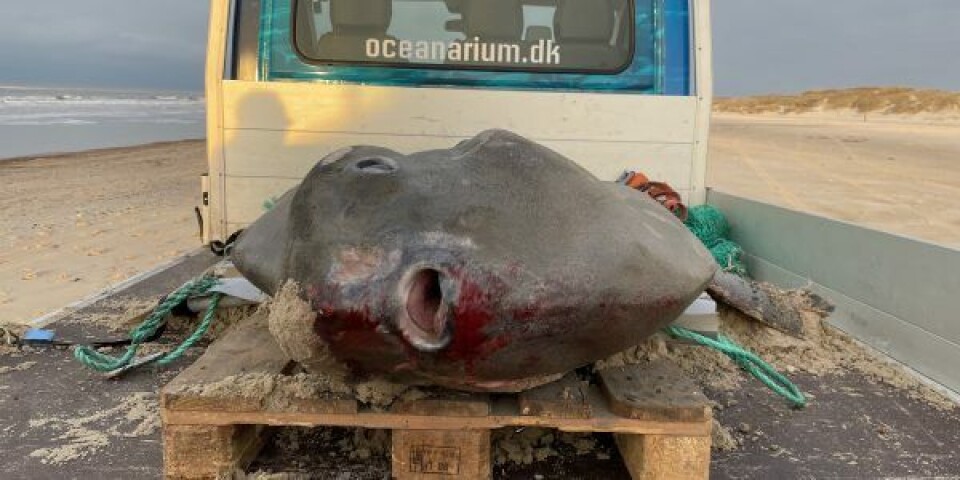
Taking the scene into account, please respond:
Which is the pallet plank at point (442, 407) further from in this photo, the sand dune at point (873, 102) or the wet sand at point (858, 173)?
the sand dune at point (873, 102)

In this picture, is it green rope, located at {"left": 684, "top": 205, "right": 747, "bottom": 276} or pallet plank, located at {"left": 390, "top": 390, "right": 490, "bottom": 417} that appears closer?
pallet plank, located at {"left": 390, "top": 390, "right": 490, "bottom": 417}

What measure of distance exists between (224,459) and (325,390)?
35 cm

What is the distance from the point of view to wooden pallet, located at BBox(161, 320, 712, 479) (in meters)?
2.19

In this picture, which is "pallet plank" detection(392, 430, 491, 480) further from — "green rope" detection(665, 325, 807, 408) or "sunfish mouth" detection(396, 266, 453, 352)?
"green rope" detection(665, 325, 807, 408)

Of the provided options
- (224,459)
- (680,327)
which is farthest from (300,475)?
(680,327)

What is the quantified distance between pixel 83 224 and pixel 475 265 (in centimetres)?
1030

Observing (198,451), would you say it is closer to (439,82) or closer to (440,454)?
(440,454)

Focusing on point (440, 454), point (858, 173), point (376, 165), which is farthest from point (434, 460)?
point (858, 173)

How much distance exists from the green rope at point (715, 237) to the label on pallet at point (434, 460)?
7.46ft

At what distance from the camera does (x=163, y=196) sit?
1373 cm

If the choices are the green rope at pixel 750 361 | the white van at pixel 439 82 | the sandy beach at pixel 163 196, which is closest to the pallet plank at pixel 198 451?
the green rope at pixel 750 361

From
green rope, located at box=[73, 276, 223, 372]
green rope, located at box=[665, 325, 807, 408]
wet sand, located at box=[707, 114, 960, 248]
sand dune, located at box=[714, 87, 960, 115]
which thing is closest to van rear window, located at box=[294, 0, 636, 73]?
green rope, located at box=[73, 276, 223, 372]

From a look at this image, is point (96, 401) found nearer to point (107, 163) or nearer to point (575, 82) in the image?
point (575, 82)

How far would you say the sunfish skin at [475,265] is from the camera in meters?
1.82
